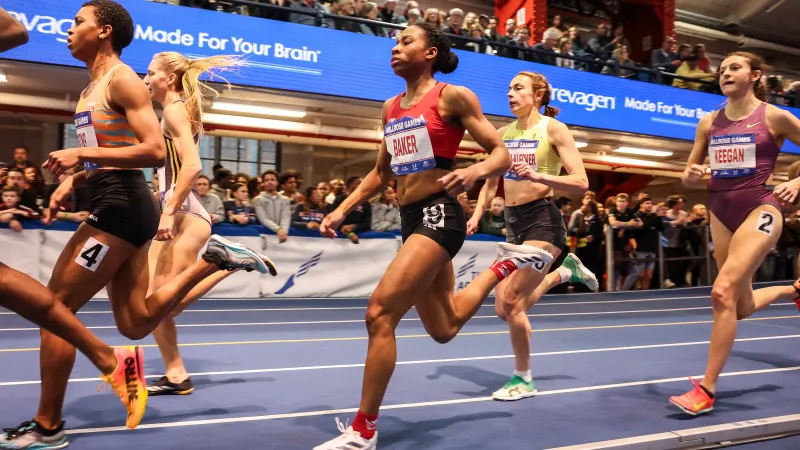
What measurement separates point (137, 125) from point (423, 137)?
1.23 m

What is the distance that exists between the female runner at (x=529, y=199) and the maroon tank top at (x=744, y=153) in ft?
2.86

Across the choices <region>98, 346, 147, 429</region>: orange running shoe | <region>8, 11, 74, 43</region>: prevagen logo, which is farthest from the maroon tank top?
<region>8, 11, 74, 43</region>: prevagen logo

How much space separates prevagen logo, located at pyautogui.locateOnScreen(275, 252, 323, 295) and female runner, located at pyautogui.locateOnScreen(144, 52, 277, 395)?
5458mm

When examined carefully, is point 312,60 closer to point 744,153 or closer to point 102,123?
point 744,153

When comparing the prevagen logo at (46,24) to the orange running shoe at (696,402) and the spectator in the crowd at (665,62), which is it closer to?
the orange running shoe at (696,402)

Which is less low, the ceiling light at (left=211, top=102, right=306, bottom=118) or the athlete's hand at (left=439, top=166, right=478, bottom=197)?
the ceiling light at (left=211, top=102, right=306, bottom=118)

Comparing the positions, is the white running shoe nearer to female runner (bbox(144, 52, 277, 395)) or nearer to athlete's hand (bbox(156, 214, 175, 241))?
female runner (bbox(144, 52, 277, 395))

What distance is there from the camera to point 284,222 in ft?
30.2

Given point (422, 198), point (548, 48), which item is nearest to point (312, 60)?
point (548, 48)

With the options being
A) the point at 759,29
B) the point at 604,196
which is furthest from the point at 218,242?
the point at 759,29

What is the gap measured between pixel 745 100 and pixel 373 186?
2.44 m

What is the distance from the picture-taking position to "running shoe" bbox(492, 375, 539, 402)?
400 cm

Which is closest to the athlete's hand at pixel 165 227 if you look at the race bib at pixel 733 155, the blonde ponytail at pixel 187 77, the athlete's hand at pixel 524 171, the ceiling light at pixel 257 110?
the blonde ponytail at pixel 187 77

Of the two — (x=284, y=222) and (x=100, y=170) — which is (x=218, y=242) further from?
(x=284, y=222)
